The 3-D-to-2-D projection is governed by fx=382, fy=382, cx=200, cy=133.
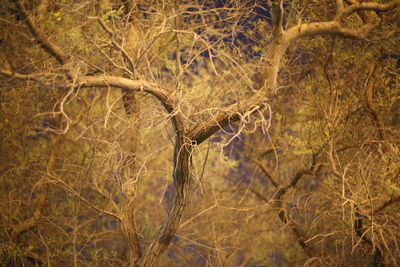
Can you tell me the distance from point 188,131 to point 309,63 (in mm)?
2852

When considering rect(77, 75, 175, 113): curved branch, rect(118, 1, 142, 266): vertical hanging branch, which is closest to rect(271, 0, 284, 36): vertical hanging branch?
rect(77, 75, 175, 113): curved branch

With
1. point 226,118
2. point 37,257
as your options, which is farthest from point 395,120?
point 37,257

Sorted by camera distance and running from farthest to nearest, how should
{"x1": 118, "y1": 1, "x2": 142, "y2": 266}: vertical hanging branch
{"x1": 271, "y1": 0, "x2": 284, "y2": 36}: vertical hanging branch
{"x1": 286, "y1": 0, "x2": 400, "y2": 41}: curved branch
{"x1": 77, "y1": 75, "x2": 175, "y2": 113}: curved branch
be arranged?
1. {"x1": 118, "y1": 1, "x2": 142, "y2": 266}: vertical hanging branch
2. {"x1": 286, "y1": 0, "x2": 400, "y2": 41}: curved branch
3. {"x1": 271, "y1": 0, "x2": 284, "y2": 36}: vertical hanging branch
4. {"x1": 77, "y1": 75, "x2": 175, "y2": 113}: curved branch

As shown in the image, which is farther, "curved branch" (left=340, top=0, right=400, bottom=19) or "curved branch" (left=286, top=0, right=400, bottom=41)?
"curved branch" (left=340, top=0, right=400, bottom=19)

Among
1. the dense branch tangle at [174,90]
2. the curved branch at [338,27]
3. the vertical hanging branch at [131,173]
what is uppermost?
the curved branch at [338,27]

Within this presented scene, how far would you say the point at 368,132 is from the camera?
4.82 metres

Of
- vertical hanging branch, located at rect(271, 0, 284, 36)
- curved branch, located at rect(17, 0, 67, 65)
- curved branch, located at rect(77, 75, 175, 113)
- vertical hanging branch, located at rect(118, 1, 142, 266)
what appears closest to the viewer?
curved branch, located at rect(77, 75, 175, 113)

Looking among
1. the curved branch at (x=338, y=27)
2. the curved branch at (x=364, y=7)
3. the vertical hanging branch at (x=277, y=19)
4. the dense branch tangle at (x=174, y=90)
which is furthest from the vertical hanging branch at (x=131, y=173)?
the curved branch at (x=364, y=7)

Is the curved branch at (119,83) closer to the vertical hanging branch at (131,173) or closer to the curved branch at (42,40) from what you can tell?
the curved branch at (42,40)

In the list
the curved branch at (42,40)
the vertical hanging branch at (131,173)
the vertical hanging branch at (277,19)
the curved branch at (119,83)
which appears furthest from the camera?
the vertical hanging branch at (131,173)

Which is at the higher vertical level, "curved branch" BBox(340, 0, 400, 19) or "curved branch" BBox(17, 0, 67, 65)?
"curved branch" BBox(340, 0, 400, 19)

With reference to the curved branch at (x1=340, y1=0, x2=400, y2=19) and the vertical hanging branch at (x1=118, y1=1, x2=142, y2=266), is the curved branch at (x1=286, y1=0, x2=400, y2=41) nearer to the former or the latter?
the curved branch at (x1=340, y1=0, x2=400, y2=19)

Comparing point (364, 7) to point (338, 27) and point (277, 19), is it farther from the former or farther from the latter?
point (277, 19)

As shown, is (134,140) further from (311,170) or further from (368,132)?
(368,132)
